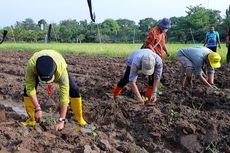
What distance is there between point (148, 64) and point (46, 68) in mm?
2193

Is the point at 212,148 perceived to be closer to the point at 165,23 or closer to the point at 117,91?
the point at 117,91

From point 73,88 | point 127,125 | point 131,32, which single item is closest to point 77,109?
point 73,88

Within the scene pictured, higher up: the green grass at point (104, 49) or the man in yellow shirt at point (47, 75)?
the man in yellow shirt at point (47, 75)

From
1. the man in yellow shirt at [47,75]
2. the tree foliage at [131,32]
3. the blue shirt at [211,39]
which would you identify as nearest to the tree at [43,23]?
the tree foliage at [131,32]

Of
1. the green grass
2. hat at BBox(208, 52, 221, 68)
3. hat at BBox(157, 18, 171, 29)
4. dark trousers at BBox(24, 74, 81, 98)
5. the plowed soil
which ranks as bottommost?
the green grass

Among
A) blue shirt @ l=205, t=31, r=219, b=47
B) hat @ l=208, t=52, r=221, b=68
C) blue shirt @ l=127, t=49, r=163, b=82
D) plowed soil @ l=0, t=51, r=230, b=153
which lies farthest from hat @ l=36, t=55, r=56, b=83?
blue shirt @ l=205, t=31, r=219, b=47

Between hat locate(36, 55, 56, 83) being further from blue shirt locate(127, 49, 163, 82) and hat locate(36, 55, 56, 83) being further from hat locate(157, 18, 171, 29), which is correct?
hat locate(157, 18, 171, 29)

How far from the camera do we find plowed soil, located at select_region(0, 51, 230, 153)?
4.62m

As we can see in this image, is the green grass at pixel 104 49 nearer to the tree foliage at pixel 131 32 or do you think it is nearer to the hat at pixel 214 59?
the hat at pixel 214 59

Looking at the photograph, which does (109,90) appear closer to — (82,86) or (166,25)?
(82,86)

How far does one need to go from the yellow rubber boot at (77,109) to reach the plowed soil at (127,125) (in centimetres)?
14

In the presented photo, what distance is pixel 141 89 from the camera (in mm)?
8531

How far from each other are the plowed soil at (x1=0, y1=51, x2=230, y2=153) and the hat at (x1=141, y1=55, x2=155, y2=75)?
0.62 meters

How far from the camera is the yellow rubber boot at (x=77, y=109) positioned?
19.2ft
